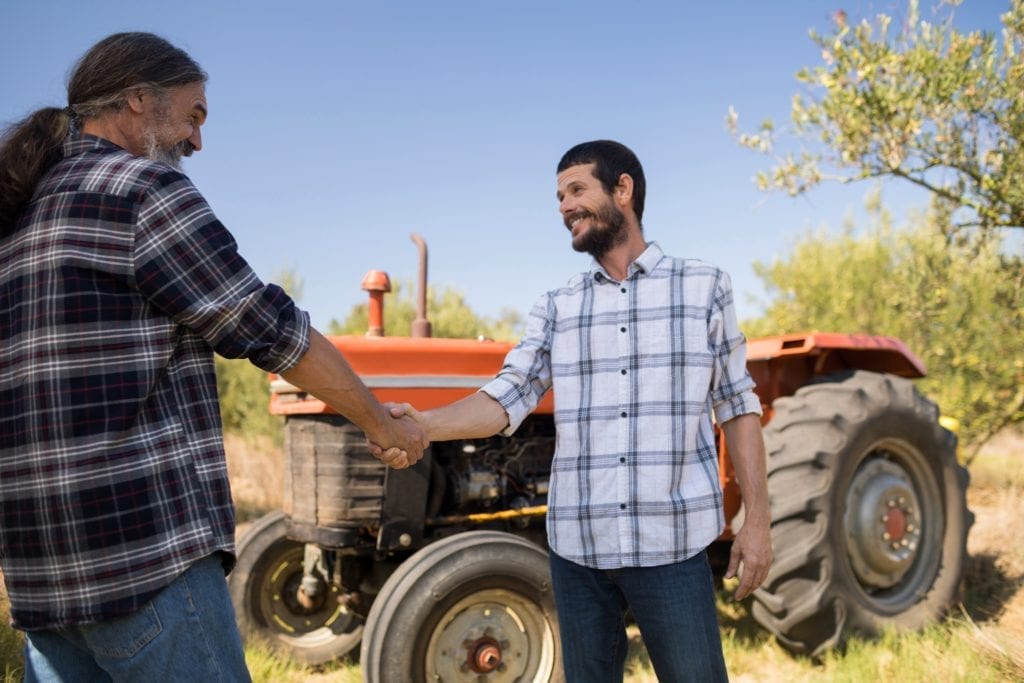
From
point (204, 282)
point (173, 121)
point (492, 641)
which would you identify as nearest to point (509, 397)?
point (204, 282)

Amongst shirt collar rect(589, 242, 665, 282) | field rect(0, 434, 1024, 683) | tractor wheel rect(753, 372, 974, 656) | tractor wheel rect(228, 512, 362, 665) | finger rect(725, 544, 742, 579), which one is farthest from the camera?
tractor wheel rect(228, 512, 362, 665)

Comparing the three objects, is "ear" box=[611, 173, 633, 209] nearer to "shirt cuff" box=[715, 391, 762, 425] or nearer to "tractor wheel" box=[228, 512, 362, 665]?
"shirt cuff" box=[715, 391, 762, 425]

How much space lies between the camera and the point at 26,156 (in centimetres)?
164

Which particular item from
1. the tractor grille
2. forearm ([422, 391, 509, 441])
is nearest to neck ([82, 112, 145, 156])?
forearm ([422, 391, 509, 441])

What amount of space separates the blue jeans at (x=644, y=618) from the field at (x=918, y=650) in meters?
1.62

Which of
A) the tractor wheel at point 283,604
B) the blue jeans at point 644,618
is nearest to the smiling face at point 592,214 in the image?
the blue jeans at point 644,618

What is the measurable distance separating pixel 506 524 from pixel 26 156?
2.57 metres

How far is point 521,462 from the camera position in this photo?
12.6ft

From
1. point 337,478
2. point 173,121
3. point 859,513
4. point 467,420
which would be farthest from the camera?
point 859,513

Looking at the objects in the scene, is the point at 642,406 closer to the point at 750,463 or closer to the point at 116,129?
the point at 750,463

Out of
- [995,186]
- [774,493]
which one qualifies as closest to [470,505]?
[774,493]

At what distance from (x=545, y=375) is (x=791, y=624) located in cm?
206

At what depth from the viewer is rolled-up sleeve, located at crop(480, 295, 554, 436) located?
2309 mm

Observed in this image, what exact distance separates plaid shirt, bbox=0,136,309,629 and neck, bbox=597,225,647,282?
1.02 meters
